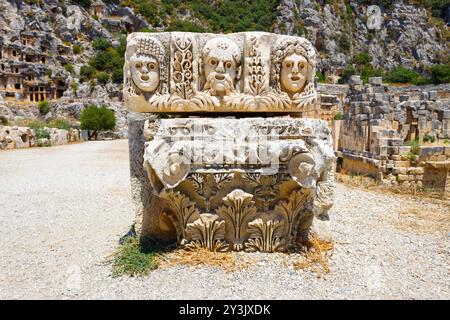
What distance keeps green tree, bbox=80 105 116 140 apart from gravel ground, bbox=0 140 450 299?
25.2m

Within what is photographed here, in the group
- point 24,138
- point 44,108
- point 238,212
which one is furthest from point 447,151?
point 44,108

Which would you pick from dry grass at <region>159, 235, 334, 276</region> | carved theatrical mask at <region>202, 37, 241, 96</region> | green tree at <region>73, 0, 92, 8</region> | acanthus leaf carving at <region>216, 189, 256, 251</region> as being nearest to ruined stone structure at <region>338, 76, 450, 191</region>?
dry grass at <region>159, 235, 334, 276</region>

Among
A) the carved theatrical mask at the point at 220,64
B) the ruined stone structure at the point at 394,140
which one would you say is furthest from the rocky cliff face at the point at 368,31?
the carved theatrical mask at the point at 220,64

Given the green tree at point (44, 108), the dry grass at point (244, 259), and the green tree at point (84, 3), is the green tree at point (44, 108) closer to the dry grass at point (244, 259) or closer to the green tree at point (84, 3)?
the green tree at point (84, 3)

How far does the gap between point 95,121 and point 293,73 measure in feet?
97.3

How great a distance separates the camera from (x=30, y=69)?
4503 cm

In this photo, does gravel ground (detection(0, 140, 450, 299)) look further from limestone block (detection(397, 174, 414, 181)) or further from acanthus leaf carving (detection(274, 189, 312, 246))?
limestone block (detection(397, 174, 414, 181))

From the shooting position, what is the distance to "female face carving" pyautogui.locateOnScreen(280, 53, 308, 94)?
11.7 feet

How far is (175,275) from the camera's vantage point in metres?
2.95

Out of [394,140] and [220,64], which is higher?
[220,64]

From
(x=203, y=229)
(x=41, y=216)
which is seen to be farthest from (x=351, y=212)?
(x=41, y=216)

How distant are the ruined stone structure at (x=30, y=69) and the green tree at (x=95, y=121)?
1922 centimetres

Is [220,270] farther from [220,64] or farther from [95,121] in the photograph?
[95,121]

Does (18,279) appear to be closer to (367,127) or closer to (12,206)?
(12,206)
